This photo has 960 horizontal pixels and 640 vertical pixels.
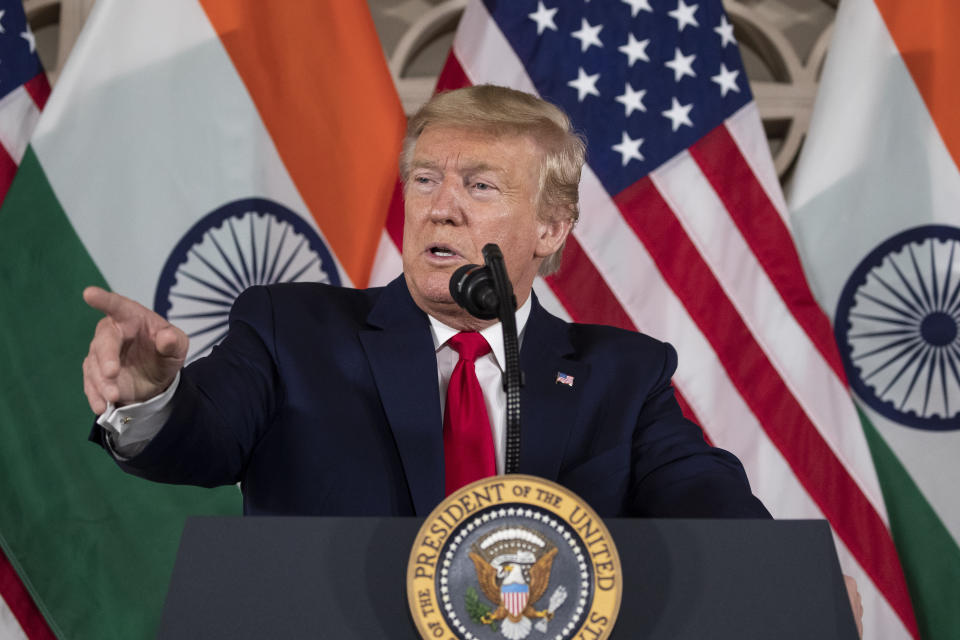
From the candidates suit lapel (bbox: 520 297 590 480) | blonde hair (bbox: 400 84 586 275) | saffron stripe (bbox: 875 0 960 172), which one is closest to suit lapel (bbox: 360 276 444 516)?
suit lapel (bbox: 520 297 590 480)

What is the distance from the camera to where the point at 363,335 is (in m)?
1.71

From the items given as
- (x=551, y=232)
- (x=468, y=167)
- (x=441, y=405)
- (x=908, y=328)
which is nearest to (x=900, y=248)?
(x=908, y=328)

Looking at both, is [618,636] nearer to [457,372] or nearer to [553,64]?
[457,372]

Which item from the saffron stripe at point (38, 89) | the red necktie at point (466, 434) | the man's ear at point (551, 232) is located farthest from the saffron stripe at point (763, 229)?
the saffron stripe at point (38, 89)

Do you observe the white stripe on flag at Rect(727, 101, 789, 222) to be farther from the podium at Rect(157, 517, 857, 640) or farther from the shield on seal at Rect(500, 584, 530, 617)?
the shield on seal at Rect(500, 584, 530, 617)

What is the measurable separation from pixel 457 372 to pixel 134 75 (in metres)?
1.75

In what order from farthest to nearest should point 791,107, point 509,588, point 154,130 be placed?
1. point 791,107
2. point 154,130
3. point 509,588

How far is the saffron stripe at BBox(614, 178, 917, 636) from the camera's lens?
2877mm

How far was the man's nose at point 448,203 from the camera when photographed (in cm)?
180

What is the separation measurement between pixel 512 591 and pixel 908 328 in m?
2.48

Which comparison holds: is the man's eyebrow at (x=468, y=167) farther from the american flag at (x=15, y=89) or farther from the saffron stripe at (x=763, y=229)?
the american flag at (x=15, y=89)

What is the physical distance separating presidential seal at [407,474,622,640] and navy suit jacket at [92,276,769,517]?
0.55 meters

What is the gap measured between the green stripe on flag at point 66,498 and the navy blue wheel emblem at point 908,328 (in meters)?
1.94

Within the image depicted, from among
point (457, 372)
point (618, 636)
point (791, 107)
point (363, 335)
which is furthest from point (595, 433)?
point (791, 107)
